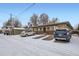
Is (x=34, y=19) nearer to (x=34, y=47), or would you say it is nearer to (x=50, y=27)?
(x=50, y=27)

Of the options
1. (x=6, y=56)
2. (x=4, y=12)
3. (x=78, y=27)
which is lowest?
(x=6, y=56)

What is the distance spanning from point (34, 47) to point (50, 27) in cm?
66

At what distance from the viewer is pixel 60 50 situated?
20.3ft

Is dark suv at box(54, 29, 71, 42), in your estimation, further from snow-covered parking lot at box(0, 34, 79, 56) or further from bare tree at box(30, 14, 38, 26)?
bare tree at box(30, 14, 38, 26)

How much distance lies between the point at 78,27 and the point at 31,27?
121 cm

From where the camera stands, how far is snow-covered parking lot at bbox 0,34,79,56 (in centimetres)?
615

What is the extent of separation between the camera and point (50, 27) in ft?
21.3

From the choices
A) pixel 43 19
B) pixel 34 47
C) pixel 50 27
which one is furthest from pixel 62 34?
pixel 34 47

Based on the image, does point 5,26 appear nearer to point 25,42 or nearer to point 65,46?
point 25,42

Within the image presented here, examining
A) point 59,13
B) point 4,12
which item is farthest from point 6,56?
point 59,13

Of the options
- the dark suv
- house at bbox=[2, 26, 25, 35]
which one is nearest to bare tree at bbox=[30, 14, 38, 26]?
house at bbox=[2, 26, 25, 35]

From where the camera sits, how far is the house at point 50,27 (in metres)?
6.37

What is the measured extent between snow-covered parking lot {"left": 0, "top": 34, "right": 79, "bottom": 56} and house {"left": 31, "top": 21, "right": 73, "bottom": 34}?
237mm

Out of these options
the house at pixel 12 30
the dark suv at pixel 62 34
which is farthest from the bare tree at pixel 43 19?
the house at pixel 12 30
